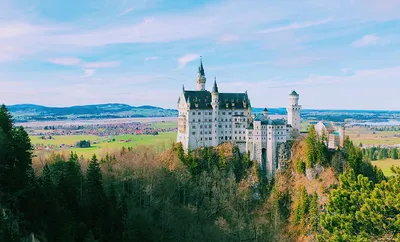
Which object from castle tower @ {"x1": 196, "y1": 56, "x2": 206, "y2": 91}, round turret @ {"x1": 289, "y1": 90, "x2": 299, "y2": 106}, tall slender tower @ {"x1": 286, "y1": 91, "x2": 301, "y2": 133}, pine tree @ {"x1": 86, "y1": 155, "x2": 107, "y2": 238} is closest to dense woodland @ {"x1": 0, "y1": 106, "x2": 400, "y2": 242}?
pine tree @ {"x1": 86, "y1": 155, "x2": 107, "y2": 238}

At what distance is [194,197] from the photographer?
8569 centimetres

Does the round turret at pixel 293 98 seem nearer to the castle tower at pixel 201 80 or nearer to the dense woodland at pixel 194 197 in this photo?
the dense woodland at pixel 194 197

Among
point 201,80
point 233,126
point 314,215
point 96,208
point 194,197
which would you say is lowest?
point 314,215

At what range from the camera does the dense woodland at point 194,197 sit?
37.2m

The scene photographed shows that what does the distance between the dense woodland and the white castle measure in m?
2.92

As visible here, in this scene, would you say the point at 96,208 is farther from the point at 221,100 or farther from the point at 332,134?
the point at 332,134

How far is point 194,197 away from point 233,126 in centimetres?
2078

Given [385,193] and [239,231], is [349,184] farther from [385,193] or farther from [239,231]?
[239,231]

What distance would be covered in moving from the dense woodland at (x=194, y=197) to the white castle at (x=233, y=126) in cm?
292

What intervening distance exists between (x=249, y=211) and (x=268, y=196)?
20.7 ft

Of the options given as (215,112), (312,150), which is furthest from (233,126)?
(312,150)

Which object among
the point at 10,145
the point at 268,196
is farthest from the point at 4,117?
the point at 268,196

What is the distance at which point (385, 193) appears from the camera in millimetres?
37156

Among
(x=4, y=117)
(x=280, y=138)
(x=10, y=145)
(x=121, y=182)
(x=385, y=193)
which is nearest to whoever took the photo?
(x=385, y=193)
